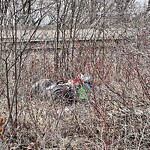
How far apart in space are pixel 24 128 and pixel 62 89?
1.24m

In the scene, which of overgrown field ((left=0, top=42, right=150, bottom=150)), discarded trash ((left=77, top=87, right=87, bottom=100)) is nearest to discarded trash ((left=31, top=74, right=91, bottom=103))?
discarded trash ((left=77, top=87, right=87, bottom=100))

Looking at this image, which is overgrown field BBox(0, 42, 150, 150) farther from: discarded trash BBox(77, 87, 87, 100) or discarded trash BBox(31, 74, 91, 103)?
discarded trash BBox(31, 74, 91, 103)

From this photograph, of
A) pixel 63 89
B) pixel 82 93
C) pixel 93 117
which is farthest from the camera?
pixel 63 89

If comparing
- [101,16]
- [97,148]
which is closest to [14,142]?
[97,148]

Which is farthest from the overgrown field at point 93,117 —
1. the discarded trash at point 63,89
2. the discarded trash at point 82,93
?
the discarded trash at point 63,89

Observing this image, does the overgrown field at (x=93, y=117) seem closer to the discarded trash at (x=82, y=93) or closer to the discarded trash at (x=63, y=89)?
the discarded trash at (x=82, y=93)

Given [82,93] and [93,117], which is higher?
[82,93]

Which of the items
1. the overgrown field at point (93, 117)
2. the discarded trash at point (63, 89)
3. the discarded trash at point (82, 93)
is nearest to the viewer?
the overgrown field at point (93, 117)

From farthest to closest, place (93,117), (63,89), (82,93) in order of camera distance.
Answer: (63,89), (82,93), (93,117)

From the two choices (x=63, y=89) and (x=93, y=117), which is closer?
(x=93, y=117)

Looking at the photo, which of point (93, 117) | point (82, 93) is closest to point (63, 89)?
point (82, 93)

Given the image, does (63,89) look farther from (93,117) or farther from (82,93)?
(93,117)

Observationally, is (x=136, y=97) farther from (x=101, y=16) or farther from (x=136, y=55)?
(x=101, y=16)

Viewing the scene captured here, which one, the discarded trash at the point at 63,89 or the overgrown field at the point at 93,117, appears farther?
the discarded trash at the point at 63,89
